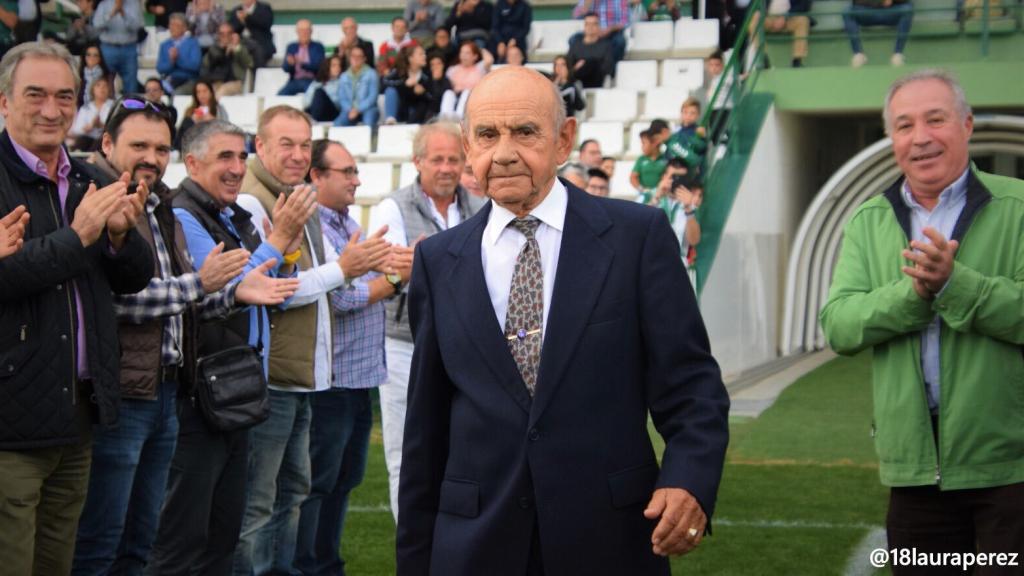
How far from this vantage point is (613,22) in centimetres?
1706

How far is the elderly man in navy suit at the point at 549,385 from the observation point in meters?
3.15

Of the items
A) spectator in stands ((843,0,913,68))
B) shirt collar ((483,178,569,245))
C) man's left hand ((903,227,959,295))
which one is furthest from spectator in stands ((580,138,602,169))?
shirt collar ((483,178,569,245))

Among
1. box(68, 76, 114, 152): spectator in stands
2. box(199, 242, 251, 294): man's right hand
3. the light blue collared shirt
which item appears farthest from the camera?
box(68, 76, 114, 152): spectator in stands

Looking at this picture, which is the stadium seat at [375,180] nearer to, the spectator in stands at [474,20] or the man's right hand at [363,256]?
the spectator in stands at [474,20]

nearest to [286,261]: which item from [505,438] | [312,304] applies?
[312,304]

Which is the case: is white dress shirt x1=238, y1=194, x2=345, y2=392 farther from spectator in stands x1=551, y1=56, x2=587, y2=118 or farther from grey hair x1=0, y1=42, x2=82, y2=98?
spectator in stands x1=551, y1=56, x2=587, y2=118

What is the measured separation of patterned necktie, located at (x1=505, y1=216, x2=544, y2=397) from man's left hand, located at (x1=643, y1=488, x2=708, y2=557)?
392 mm

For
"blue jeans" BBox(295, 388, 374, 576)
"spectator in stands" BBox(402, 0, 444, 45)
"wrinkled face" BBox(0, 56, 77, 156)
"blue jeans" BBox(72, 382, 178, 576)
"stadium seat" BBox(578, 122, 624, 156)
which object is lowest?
"blue jeans" BBox(295, 388, 374, 576)

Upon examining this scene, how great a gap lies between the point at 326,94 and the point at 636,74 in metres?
3.97

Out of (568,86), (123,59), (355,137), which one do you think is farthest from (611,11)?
(123,59)

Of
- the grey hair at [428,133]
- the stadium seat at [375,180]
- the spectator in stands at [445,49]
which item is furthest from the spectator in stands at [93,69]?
the grey hair at [428,133]

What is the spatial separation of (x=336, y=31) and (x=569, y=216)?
18.1 meters

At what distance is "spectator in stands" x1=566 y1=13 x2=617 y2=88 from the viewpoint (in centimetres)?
1656

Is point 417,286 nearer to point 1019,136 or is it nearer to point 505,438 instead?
point 505,438
